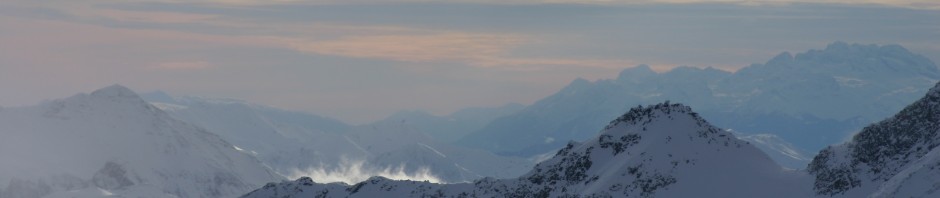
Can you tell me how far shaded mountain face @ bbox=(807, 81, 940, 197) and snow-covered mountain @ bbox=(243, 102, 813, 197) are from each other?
3516mm

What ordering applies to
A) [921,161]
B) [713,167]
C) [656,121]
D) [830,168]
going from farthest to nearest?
[656,121]
[713,167]
[830,168]
[921,161]

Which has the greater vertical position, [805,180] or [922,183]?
[922,183]

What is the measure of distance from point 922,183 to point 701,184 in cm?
3818

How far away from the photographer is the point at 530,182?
172 meters

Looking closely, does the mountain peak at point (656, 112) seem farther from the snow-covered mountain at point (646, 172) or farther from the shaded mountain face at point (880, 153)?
the shaded mountain face at point (880, 153)

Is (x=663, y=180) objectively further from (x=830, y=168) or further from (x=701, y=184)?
(x=830, y=168)

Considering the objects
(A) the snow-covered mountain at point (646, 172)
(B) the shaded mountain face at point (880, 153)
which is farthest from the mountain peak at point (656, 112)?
(B) the shaded mountain face at point (880, 153)

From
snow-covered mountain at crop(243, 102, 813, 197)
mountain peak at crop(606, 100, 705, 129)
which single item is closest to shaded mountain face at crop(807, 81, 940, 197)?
snow-covered mountain at crop(243, 102, 813, 197)

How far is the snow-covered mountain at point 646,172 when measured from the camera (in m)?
152

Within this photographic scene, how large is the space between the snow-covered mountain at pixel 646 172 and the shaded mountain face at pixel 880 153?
3.52m

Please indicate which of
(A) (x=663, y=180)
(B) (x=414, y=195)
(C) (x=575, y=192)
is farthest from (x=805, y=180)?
(B) (x=414, y=195)

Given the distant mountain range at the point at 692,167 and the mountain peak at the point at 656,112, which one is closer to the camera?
the distant mountain range at the point at 692,167

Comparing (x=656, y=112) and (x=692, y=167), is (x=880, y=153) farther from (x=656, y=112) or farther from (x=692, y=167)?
(x=656, y=112)

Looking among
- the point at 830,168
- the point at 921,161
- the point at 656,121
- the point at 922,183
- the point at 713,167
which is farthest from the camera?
the point at 656,121
